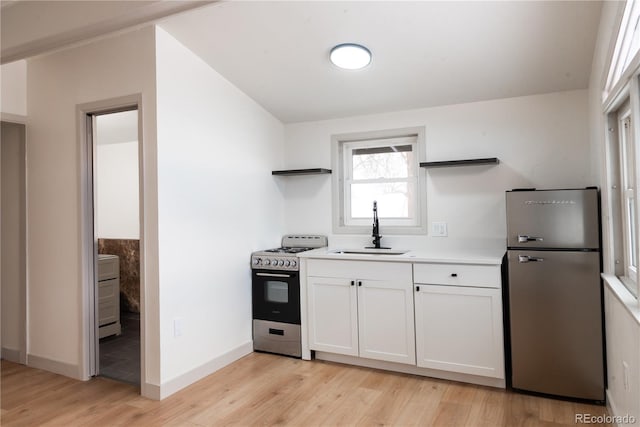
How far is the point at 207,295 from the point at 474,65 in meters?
2.64

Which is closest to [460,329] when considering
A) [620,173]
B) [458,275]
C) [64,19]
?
[458,275]

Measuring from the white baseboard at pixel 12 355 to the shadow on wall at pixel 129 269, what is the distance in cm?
156

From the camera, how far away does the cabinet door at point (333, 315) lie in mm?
3250

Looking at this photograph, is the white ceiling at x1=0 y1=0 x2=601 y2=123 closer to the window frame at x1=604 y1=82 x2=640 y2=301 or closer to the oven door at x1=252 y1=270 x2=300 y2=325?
the window frame at x1=604 y1=82 x2=640 y2=301

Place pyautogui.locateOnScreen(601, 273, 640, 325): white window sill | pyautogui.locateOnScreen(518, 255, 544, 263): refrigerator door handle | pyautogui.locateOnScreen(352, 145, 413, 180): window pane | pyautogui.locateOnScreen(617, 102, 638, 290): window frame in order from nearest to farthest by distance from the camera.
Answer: pyautogui.locateOnScreen(601, 273, 640, 325): white window sill < pyautogui.locateOnScreen(617, 102, 638, 290): window frame < pyautogui.locateOnScreen(518, 255, 544, 263): refrigerator door handle < pyautogui.locateOnScreen(352, 145, 413, 180): window pane

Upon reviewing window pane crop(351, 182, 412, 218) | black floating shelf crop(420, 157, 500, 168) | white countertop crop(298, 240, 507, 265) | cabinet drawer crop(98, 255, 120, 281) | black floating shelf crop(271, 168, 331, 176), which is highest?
black floating shelf crop(271, 168, 331, 176)

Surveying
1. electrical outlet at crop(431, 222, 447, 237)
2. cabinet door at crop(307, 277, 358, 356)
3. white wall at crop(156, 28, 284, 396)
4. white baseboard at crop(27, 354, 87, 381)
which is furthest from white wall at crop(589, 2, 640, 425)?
white baseboard at crop(27, 354, 87, 381)

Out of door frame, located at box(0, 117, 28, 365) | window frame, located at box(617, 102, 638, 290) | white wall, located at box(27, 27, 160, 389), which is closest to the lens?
window frame, located at box(617, 102, 638, 290)

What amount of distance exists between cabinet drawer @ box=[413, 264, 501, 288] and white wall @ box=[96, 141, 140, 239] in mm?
3596

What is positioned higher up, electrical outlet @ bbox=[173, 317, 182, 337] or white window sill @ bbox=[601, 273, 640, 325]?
white window sill @ bbox=[601, 273, 640, 325]

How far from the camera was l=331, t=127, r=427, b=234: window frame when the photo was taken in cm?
359

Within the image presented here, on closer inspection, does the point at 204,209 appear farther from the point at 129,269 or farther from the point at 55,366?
the point at 129,269

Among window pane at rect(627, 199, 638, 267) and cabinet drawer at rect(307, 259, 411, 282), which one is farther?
cabinet drawer at rect(307, 259, 411, 282)

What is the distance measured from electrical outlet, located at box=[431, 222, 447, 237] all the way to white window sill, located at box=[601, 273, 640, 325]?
126 cm
